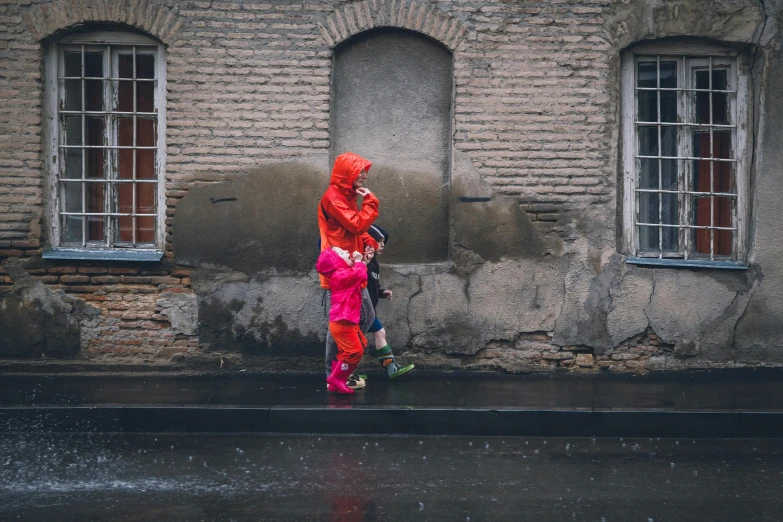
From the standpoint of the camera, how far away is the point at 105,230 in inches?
373

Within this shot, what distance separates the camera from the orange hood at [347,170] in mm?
7832

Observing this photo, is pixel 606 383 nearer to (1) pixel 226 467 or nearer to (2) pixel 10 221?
(1) pixel 226 467

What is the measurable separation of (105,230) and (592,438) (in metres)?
5.05

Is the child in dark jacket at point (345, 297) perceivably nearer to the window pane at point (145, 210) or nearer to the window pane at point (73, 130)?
the window pane at point (145, 210)

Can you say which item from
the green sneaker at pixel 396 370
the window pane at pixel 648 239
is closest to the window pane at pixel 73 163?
the green sneaker at pixel 396 370

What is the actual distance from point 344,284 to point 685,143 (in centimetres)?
387

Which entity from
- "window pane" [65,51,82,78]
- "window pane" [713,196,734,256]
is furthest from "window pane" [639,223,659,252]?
"window pane" [65,51,82,78]

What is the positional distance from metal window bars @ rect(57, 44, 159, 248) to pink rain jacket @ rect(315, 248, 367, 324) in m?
2.41

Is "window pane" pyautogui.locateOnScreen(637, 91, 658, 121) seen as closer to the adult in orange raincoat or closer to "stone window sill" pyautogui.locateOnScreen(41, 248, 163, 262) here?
the adult in orange raincoat

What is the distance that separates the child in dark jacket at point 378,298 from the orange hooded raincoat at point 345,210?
0.95 ft

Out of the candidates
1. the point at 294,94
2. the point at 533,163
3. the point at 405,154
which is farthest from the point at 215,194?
the point at 533,163

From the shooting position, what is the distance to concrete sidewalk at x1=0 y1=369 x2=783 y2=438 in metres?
7.23

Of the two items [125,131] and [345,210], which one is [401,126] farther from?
[125,131]

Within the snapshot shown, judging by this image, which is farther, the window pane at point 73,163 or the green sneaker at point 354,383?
the window pane at point 73,163
